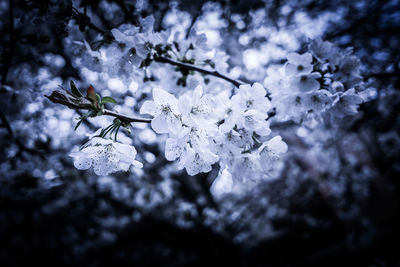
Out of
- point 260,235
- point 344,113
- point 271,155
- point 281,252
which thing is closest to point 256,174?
point 271,155

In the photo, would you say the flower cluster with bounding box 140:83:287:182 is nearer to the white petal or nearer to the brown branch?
the white petal

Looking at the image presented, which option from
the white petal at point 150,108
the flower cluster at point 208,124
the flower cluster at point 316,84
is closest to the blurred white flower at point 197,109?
the flower cluster at point 208,124

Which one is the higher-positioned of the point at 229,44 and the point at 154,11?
the point at 229,44

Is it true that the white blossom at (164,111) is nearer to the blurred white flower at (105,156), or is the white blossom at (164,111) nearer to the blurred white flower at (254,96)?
the blurred white flower at (105,156)

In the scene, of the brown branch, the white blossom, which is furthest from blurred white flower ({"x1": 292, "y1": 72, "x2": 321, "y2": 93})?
the brown branch

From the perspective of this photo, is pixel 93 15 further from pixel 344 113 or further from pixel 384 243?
pixel 384 243
